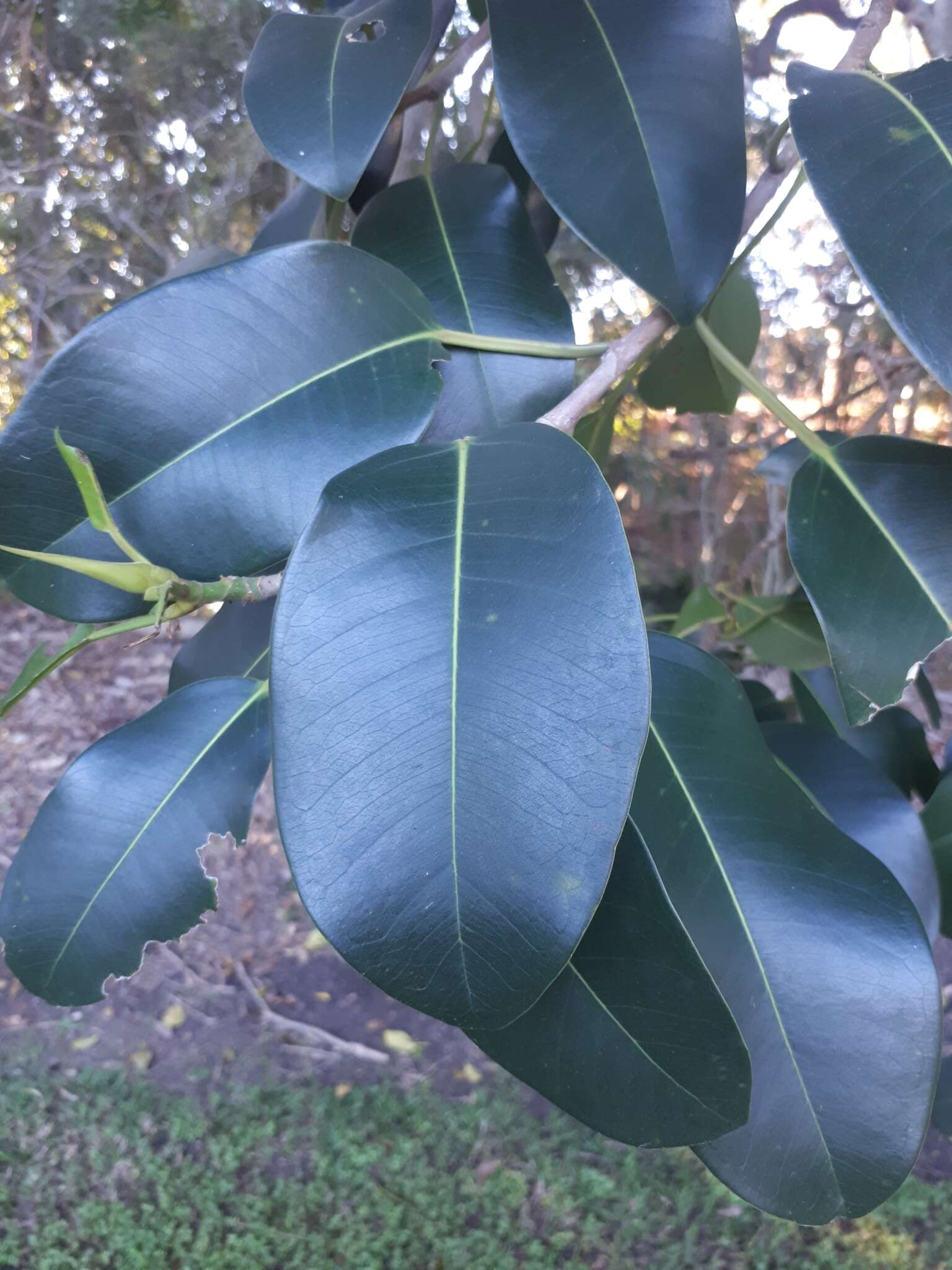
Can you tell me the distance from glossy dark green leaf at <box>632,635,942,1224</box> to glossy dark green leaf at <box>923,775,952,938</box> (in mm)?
272

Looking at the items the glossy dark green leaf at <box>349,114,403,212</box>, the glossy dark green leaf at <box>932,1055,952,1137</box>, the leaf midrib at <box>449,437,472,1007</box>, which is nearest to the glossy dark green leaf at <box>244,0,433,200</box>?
the glossy dark green leaf at <box>349,114,403,212</box>

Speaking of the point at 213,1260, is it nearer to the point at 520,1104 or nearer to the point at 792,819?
the point at 520,1104

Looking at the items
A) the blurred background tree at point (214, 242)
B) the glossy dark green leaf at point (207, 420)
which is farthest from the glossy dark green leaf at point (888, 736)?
the blurred background tree at point (214, 242)

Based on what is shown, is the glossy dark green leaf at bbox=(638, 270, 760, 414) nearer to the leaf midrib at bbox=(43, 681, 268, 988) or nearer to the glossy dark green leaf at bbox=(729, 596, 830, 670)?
the glossy dark green leaf at bbox=(729, 596, 830, 670)

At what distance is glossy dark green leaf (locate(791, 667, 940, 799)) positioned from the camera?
82 centimetres

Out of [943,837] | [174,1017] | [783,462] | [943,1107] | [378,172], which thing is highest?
[378,172]

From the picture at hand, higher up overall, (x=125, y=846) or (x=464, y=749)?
(x=464, y=749)

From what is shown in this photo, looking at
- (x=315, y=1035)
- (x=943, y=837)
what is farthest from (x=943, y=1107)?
(x=315, y=1035)

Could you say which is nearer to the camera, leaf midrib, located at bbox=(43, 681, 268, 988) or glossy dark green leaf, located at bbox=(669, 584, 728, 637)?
leaf midrib, located at bbox=(43, 681, 268, 988)

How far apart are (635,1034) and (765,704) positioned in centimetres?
47

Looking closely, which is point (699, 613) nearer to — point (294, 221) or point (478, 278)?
point (478, 278)

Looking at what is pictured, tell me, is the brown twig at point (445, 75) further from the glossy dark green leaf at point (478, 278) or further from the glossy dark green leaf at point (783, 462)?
the glossy dark green leaf at point (783, 462)

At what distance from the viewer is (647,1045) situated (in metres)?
0.45

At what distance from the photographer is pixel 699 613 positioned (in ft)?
2.98
